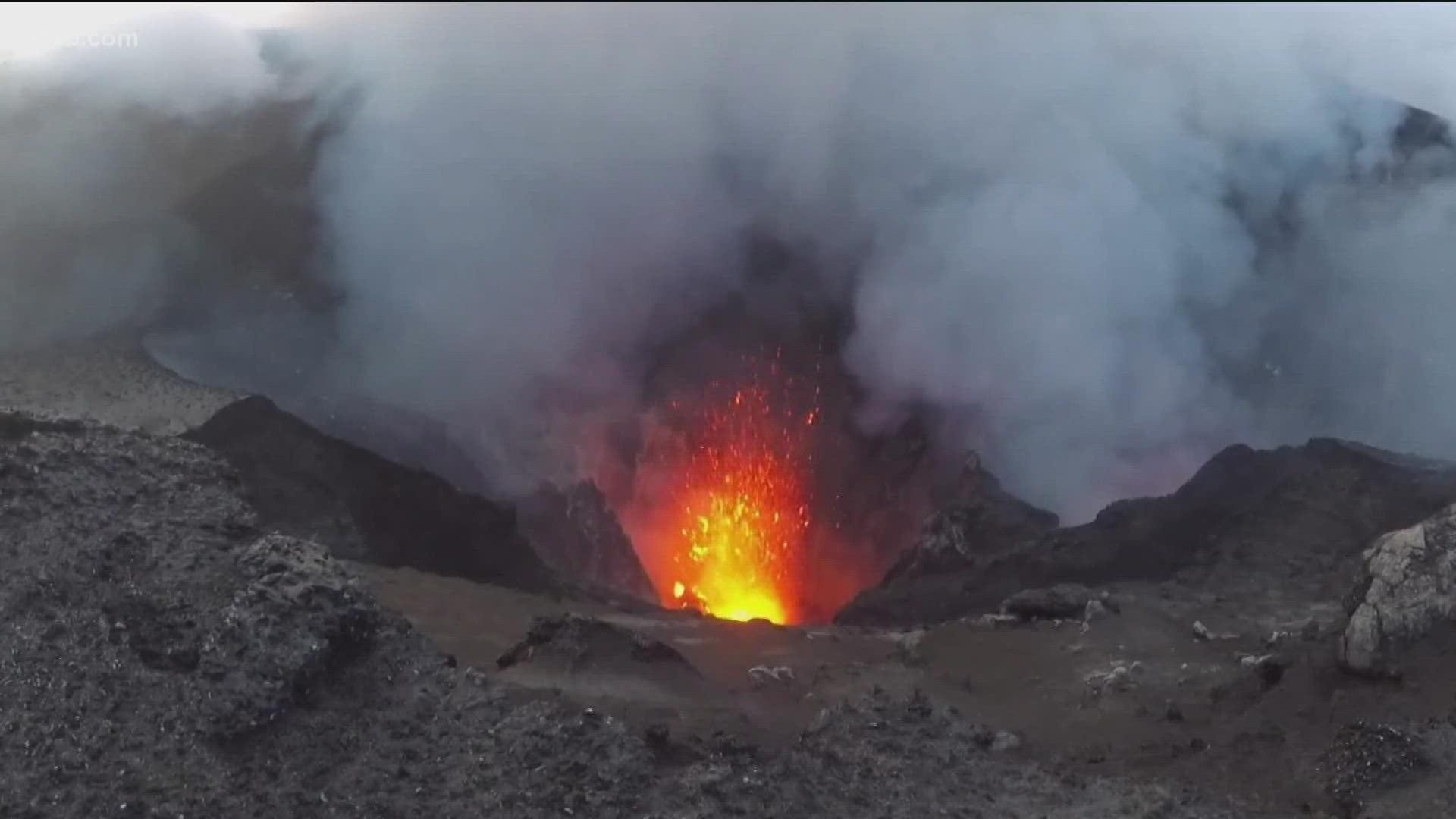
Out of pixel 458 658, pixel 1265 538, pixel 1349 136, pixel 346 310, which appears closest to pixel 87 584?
pixel 458 658

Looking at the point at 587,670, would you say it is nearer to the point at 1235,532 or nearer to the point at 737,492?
the point at 1235,532

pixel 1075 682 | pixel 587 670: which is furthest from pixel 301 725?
pixel 1075 682

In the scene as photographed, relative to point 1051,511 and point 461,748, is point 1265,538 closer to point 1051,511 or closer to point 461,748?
point 1051,511

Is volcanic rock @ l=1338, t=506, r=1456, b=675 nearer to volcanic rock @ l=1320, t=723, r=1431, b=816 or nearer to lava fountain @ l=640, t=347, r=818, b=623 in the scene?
volcanic rock @ l=1320, t=723, r=1431, b=816

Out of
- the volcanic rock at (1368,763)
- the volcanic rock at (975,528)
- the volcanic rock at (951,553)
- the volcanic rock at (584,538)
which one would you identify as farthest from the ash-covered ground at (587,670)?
the volcanic rock at (584,538)

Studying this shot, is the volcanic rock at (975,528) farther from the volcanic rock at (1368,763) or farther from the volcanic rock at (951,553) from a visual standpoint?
the volcanic rock at (1368,763)

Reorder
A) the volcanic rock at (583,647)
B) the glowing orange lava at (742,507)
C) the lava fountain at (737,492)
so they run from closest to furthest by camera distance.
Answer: the volcanic rock at (583,647), the glowing orange lava at (742,507), the lava fountain at (737,492)
